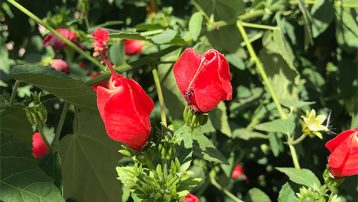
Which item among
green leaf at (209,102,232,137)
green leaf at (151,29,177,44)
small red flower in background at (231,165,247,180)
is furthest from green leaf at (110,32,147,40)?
small red flower in background at (231,165,247,180)

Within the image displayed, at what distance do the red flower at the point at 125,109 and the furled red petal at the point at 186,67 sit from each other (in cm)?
5

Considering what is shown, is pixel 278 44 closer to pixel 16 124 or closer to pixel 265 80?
pixel 265 80

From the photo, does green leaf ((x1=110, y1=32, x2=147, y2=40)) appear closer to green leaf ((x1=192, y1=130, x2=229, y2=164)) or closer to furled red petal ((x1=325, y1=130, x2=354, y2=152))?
green leaf ((x1=192, y1=130, x2=229, y2=164))

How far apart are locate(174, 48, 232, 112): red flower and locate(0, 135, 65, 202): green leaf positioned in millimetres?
213

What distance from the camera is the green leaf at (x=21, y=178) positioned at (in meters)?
0.75

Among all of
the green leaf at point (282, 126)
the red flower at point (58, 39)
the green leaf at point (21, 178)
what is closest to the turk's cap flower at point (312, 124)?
the green leaf at point (282, 126)

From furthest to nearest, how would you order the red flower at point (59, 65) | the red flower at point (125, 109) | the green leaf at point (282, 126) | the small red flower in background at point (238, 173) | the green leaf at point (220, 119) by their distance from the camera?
1. the small red flower in background at point (238, 173)
2. the red flower at point (59, 65)
3. the green leaf at point (220, 119)
4. the green leaf at point (282, 126)
5. the red flower at point (125, 109)

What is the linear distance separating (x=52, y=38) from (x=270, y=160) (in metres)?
0.63

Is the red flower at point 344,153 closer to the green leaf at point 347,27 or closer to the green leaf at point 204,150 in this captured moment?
the green leaf at point 204,150

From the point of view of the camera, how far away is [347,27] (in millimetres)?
1235

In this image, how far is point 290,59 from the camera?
1.22m

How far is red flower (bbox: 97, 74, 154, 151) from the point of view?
65 centimetres

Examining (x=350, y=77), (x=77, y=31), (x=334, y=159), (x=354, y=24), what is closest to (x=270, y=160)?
(x=350, y=77)

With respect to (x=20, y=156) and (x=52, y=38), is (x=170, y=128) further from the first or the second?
(x=52, y=38)
